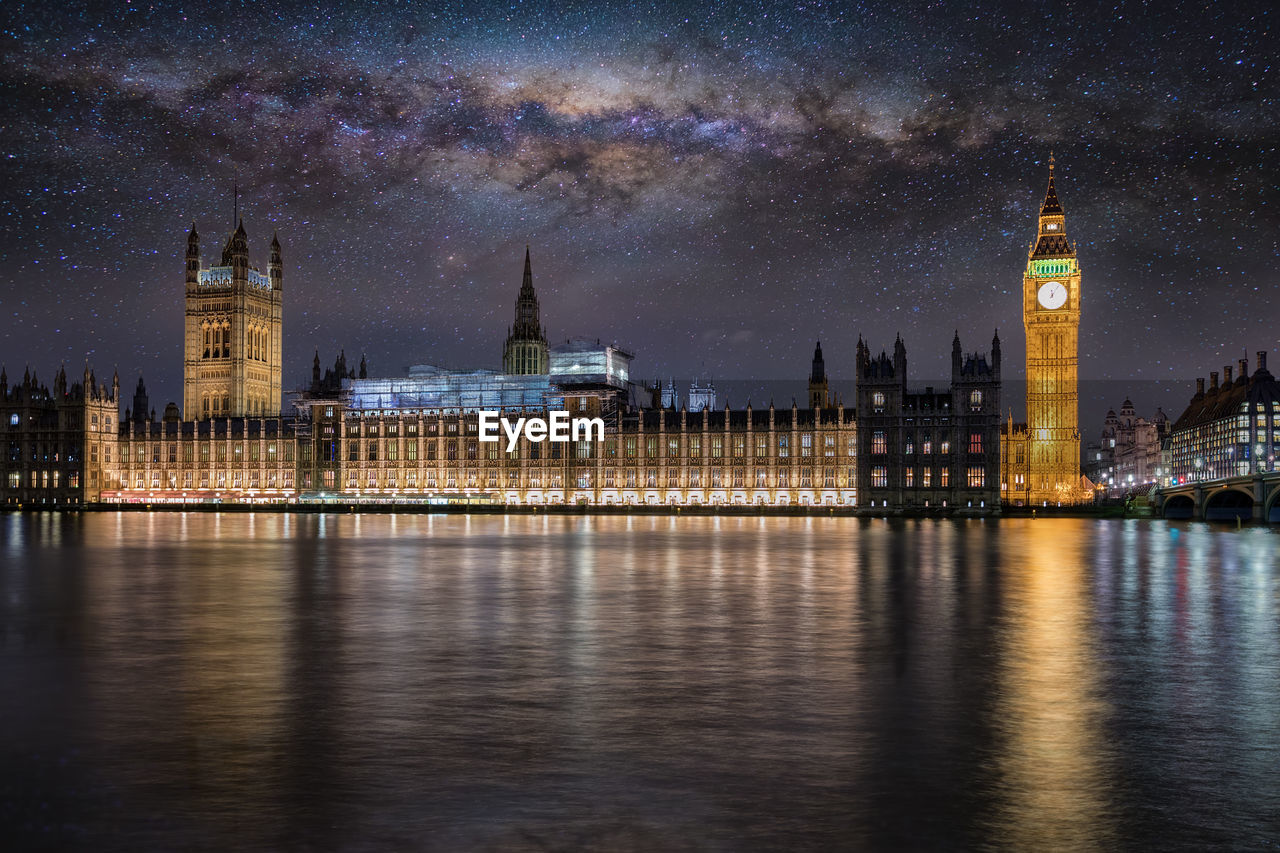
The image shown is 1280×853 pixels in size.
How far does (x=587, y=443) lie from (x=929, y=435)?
4409 centimetres

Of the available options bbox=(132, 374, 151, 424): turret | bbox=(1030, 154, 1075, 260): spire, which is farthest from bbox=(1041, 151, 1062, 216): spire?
bbox=(132, 374, 151, 424): turret

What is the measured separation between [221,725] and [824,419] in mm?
132618

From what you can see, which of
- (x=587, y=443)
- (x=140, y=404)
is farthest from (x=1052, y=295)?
(x=140, y=404)

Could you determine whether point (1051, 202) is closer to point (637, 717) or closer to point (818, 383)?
point (818, 383)

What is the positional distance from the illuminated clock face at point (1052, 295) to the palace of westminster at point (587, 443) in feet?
0.94

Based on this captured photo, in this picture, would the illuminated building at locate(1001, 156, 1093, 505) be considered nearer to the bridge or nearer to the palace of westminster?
the palace of westminster

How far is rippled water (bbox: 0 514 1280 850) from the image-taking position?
10.9 metres

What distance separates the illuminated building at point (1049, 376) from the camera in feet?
555

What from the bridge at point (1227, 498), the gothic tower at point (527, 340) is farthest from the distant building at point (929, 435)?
the gothic tower at point (527, 340)

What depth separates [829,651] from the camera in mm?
21422

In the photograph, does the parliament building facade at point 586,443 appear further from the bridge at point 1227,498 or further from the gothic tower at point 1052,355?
the bridge at point 1227,498

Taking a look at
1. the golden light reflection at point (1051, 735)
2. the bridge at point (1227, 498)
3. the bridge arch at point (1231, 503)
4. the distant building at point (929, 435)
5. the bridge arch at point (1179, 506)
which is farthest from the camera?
the bridge arch at point (1231, 503)

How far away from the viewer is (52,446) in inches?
6457

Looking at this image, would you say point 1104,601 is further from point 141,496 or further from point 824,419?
point 141,496
